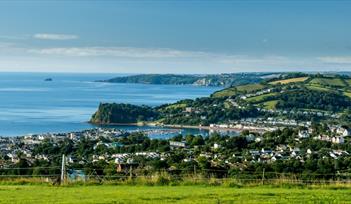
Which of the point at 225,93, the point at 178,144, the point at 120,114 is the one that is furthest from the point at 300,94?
the point at 178,144

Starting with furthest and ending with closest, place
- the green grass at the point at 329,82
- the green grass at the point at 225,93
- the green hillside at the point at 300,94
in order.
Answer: the green grass at the point at 225,93
the green grass at the point at 329,82
the green hillside at the point at 300,94

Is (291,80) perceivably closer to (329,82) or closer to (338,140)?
(329,82)

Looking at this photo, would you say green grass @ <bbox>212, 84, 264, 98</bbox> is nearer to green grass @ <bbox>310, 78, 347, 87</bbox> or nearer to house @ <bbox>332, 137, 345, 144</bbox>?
green grass @ <bbox>310, 78, 347, 87</bbox>

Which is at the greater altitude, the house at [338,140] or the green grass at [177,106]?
the house at [338,140]

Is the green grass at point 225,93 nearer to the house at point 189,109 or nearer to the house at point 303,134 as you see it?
the house at point 189,109

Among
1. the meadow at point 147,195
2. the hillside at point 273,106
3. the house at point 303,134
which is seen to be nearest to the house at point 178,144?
the house at point 303,134

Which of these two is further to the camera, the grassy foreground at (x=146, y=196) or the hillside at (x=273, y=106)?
the hillside at (x=273, y=106)

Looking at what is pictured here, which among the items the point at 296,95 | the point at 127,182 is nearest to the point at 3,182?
the point at 127,182

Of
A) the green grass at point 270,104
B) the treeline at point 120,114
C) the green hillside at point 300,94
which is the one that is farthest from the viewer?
the green grass at point 270,104
